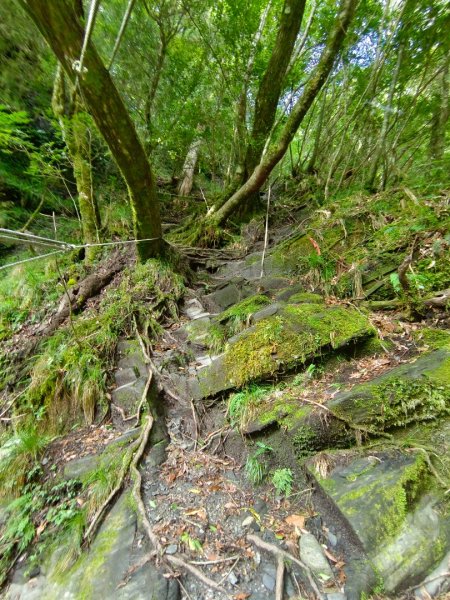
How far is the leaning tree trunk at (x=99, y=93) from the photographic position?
2.09 metres

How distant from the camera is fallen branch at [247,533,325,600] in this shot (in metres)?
1.52

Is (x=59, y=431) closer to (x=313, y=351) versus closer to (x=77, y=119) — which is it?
(x=313, y=351)

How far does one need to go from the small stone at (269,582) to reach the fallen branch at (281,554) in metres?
0.11

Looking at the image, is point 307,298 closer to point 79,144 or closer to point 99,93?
point 99,93

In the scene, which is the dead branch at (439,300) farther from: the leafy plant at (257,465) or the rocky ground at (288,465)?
the leafy plant at (257,465)

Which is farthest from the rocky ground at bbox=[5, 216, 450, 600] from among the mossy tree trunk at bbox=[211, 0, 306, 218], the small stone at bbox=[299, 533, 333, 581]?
the mossy tree trunk at bbox=[211, 0, 306, 218]

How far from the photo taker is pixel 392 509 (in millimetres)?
Answer: 1590

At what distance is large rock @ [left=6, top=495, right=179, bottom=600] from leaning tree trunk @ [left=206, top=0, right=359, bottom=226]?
16.1ft

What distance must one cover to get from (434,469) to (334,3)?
7.57 meters

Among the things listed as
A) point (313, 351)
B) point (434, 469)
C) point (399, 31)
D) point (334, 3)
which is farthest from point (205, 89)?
point (434, 469)

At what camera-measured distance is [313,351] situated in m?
2.62

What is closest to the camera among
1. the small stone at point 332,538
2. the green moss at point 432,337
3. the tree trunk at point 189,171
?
the small stone at point 332,538

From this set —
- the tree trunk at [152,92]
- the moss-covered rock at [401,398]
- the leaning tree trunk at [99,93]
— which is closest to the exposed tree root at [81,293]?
the leaning tree trunk at [99,93]

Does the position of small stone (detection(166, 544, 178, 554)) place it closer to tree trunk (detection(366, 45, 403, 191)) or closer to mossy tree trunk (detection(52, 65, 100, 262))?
mossy tree trunk (detection(52, 65, 100, 262))
